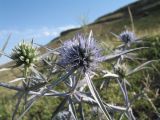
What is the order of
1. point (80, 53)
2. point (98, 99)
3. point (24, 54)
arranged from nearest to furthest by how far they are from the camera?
point (98, 99) < point (80, 53) < point (24, 54)

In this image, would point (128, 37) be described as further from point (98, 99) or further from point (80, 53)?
point (98, 99)

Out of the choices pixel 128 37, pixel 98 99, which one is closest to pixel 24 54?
pixel 98 99

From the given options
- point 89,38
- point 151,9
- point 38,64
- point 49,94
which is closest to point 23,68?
point 38,64

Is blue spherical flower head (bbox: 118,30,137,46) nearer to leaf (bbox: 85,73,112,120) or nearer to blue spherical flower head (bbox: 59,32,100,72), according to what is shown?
blue spherical flower head (bbox: 59,32,100,72)

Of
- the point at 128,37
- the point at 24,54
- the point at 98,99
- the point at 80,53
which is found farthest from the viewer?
the point at 128,37

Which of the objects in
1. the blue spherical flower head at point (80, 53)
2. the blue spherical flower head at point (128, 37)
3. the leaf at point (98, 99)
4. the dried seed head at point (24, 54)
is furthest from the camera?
the blue spherical flower head at point (128, 37)

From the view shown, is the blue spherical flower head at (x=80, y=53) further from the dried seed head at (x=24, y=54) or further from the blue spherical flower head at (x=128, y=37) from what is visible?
the blue spherical flower head at (x=128, y=37)

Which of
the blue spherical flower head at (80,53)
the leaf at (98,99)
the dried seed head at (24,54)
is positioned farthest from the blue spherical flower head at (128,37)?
the leaf at (98,99)

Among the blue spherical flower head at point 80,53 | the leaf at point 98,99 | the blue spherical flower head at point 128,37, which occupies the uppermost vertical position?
the blue spherical flower head at point 80,53
